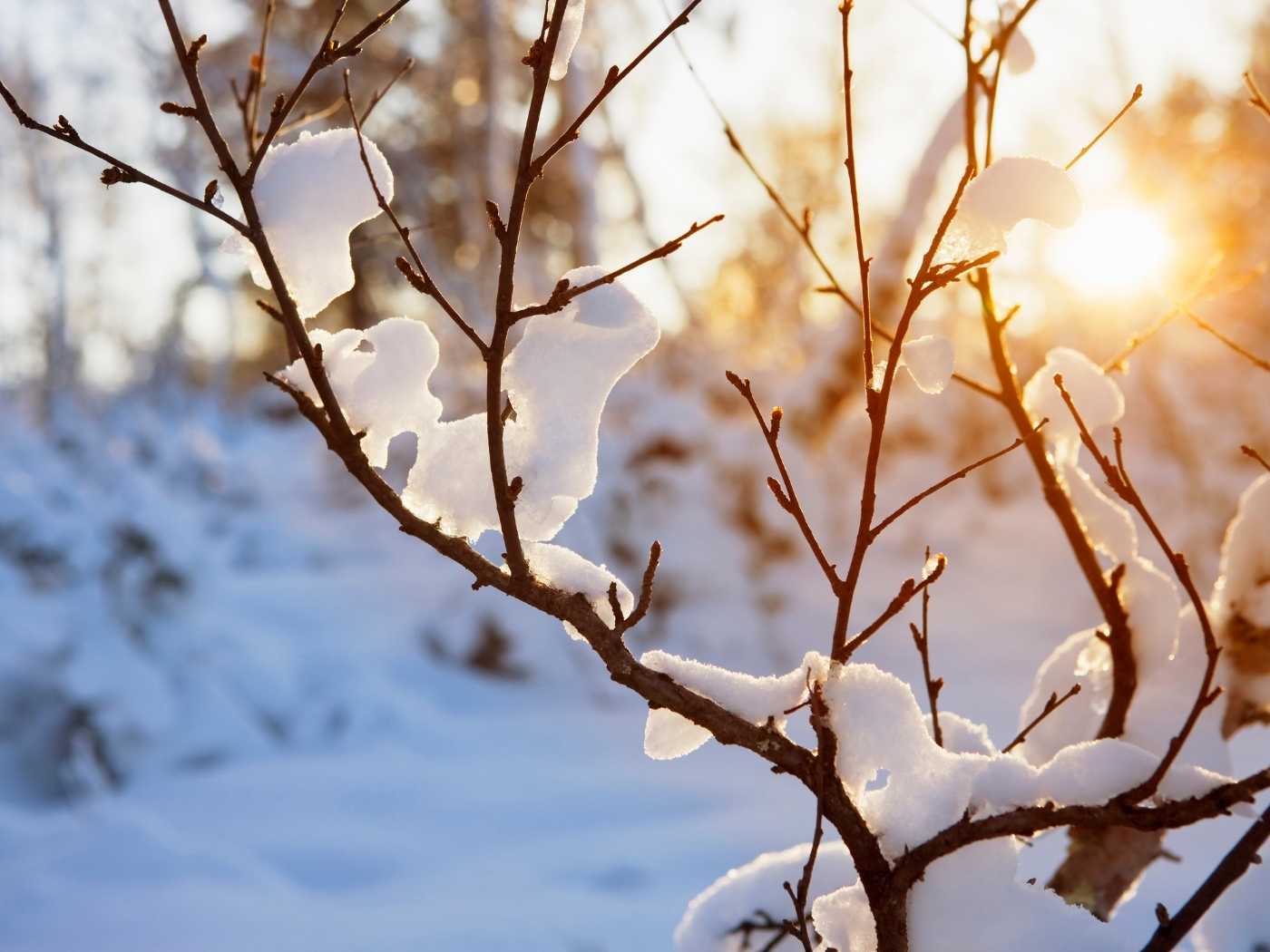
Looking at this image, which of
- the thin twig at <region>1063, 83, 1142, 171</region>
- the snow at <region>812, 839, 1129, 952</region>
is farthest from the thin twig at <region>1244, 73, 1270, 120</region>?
the snow at <region>812, 839, 1129, 952</region>

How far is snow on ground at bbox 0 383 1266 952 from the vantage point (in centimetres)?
280

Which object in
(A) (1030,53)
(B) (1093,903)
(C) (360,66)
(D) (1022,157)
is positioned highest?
(C) (360,66)

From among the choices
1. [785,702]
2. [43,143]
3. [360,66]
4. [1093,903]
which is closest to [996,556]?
[1093,903]

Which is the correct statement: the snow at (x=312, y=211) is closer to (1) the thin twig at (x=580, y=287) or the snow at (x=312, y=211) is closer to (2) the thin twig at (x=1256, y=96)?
(1) the thin twig at (x=580, y=287)

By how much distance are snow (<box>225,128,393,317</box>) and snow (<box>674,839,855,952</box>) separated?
3.45ft

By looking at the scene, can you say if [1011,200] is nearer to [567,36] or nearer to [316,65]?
[567,36]

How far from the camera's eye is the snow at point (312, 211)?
40.2 inches

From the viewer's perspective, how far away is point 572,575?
1.09m

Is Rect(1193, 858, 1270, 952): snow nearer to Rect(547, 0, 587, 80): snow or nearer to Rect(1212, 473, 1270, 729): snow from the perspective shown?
Rect(1212, 473, 1270, 729): snow

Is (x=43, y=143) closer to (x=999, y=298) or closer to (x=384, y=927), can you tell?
(x=384, y=927)

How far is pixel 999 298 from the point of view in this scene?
1.47 metres

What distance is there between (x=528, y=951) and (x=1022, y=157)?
2.21m

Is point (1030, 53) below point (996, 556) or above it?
below

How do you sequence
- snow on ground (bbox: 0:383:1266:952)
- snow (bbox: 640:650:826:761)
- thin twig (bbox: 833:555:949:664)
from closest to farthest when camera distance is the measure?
thin twig (bbox: 833:555:949:664)
snow (bbox: 640:650:826:761)
snow on ground (bbox: 0:383:1266:952)
